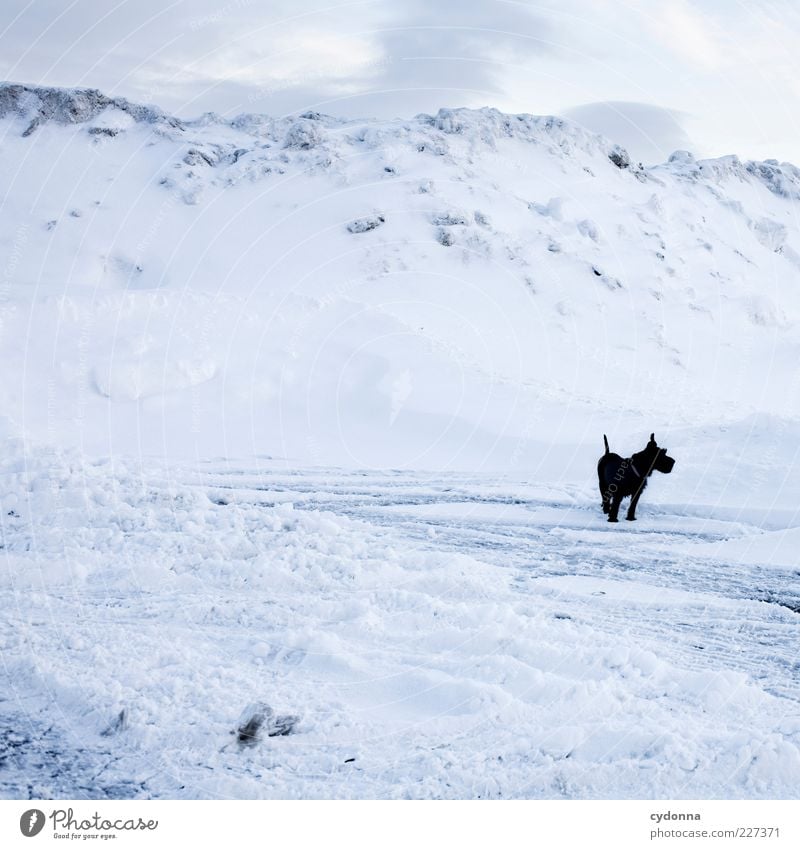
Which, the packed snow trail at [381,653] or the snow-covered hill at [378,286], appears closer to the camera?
the packed snow trail at [381,653]

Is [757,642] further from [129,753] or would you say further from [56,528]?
[56,528]

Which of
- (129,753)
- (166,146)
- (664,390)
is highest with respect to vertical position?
(166,146)

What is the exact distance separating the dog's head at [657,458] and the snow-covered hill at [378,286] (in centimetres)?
353

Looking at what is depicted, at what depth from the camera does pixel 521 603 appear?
7207mm

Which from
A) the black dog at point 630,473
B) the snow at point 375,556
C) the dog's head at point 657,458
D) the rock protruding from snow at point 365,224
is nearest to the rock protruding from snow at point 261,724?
the snow at point 375,556

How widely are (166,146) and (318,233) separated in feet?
60.3

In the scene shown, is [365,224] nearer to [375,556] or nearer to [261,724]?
[375,556]

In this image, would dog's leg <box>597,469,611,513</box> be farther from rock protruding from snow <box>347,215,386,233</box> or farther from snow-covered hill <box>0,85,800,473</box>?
Result: rock protruding from snow <box>347,215,386,233</box>

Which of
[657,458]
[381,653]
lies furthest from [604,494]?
[381,653]

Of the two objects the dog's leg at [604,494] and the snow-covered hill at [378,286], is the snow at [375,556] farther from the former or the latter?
the dog's leg at [604,494]

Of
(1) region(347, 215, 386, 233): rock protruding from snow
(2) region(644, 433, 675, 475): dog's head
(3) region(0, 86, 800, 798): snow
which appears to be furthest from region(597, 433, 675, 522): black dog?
(1) region(347, 215, 386, 233): rock protruding from snow

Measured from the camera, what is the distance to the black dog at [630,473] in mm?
10734

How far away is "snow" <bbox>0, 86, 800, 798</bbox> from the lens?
479 cm

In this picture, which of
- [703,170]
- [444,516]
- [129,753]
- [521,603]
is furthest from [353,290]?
[703,170]
